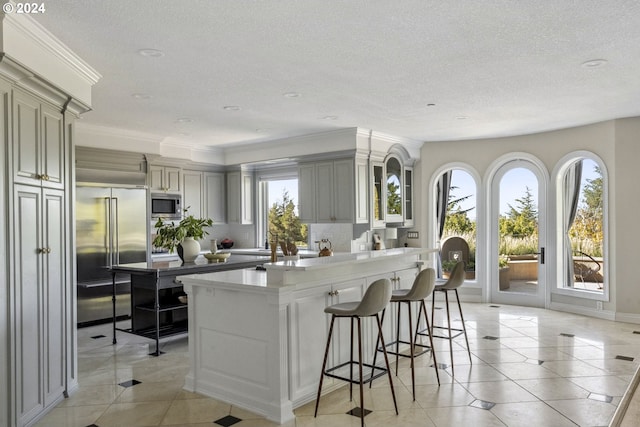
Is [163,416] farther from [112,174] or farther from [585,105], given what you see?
[585,105]

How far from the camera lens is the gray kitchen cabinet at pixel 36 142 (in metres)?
3.00

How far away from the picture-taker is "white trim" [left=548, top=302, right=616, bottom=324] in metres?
6.12

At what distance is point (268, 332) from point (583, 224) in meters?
5.22

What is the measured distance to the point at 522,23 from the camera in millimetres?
3053

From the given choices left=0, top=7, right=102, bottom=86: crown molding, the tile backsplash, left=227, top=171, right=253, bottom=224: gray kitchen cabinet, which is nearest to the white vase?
left=0, top=7, right=102, bottom=86: crown molding

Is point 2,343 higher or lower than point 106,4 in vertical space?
lower

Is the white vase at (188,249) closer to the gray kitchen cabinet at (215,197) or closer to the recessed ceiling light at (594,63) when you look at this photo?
the gray kitchen cabinet at (215,197)

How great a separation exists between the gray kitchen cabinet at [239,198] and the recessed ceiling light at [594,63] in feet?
17.6

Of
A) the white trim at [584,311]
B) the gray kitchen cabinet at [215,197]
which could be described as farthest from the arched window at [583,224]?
the gray kitchen cabinet at [215,197]

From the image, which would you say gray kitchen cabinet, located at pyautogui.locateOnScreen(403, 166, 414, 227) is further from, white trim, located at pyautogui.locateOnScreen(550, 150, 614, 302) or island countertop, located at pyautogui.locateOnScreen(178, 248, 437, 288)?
island countertop, located at pyautogui.locateOnScreen(178, 248, 437, 288)

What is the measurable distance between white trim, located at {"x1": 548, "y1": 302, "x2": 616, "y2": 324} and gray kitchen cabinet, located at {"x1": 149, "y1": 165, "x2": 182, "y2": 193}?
564cm

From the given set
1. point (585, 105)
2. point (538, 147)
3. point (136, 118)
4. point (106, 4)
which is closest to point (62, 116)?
point (106, 4)

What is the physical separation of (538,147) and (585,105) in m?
1.75

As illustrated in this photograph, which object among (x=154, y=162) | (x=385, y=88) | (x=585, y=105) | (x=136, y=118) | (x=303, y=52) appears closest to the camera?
(x=303, y=52)
